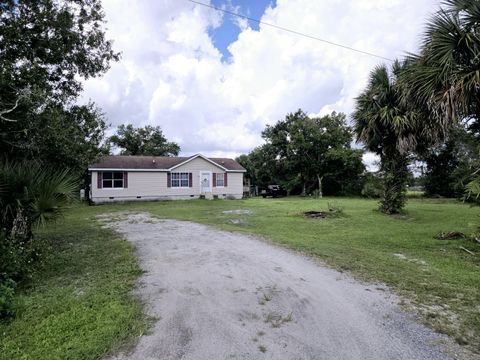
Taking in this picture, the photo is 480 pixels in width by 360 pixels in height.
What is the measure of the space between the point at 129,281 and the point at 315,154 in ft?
91.7

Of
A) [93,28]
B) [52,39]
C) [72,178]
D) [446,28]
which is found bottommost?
[72,178]

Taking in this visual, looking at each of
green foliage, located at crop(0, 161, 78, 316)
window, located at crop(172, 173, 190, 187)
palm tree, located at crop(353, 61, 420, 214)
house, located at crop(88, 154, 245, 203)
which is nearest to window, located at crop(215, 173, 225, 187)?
house, located at crop(88, 154, 245, 203)

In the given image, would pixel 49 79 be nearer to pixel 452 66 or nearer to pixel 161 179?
pixel 452 66

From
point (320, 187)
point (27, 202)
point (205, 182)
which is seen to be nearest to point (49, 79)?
point (27, 202)

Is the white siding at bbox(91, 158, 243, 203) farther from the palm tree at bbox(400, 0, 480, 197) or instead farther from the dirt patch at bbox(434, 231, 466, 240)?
the palm tree at bbox(400, 0, 480, 197)

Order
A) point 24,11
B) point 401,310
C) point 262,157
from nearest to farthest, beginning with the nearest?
1. point 401,310
2. point 24,11
3. point 262,157

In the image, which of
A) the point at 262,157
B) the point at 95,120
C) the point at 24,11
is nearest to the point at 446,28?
the point at 95,120

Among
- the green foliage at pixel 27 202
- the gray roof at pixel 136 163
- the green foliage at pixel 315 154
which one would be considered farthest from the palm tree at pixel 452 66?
the green foliage at pixel 315 154

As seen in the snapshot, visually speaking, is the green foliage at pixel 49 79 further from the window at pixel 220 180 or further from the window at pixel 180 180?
the window at pixel 220 180

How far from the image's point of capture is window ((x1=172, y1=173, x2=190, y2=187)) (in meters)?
24.6

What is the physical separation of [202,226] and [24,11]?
803cm

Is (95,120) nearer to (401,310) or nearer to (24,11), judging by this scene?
(24,11)

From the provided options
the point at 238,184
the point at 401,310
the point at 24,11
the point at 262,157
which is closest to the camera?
the point at 401,310

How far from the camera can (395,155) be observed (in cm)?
1375
